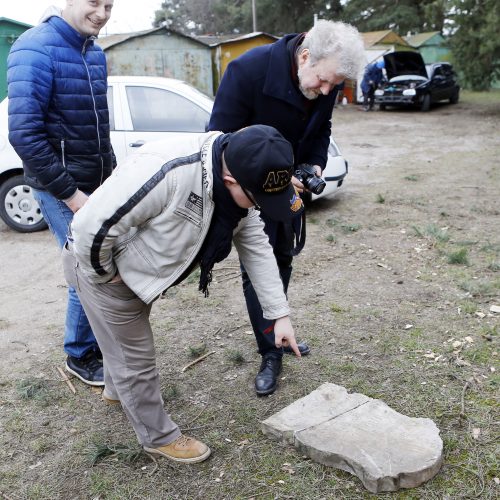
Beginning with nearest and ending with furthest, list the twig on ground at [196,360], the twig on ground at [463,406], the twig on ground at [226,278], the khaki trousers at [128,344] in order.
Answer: the khaki trousers at [128,344] < the twig on ground at [463,406] < the twig on ground at [196,360] < the twig on ground at [226,278]

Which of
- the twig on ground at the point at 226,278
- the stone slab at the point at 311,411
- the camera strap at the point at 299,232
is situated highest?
the camera strap at the point at 299,232

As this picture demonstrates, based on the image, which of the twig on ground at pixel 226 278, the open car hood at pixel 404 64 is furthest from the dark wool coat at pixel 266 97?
the open car hood at pixel 404 64

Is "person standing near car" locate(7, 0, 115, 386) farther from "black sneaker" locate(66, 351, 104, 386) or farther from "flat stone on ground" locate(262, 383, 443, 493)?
"flat stone on ground" locate(262, 383, 443, 493)

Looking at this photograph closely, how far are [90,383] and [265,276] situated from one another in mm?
1458

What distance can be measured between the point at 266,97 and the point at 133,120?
3635 millimetres

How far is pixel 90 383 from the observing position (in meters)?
3.27

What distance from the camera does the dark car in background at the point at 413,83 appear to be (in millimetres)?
19094

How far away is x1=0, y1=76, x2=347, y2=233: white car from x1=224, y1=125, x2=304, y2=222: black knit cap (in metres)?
4.29

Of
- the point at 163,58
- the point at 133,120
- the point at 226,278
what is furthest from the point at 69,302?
the point at 163,58

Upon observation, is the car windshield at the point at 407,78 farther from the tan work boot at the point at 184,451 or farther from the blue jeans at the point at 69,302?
the tan work boot at the point at 184,451

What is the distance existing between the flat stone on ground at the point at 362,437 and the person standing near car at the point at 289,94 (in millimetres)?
387

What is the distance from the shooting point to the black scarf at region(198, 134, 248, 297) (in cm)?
196

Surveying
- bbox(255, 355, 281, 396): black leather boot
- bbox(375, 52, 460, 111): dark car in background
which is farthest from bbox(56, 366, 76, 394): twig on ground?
bbox(375, 52, 460, 111): dark car in background

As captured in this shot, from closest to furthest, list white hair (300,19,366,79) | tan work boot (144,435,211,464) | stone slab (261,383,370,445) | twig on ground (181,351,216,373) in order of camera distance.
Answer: white hair (300,19,366,79) < tan work boot (144,435,211,464) < stone slab (261,383,370,445) < twig on ground (181,351,216,373)
